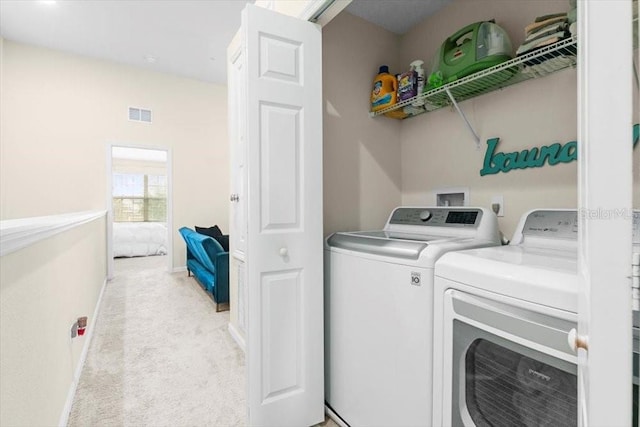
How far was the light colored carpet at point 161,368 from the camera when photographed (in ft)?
5.55

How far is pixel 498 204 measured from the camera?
1.72m

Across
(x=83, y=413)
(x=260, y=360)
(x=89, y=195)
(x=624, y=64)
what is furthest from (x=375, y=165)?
(x=89, y=195)

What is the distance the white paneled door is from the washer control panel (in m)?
0.59

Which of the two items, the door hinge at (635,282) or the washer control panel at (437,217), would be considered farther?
the washer control panel at (437,217)

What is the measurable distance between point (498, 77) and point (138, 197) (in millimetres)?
9318

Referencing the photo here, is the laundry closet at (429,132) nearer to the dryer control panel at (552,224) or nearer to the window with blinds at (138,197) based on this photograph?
the dryer control panel at (552,224)

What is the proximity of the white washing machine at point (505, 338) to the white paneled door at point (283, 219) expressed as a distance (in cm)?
67

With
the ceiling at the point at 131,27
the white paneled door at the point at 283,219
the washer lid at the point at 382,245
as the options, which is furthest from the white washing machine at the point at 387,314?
the ceiling at the point at 131,27

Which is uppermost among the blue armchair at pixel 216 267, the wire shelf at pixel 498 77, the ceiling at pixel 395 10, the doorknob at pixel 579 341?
the ceiling at pixel 395 10

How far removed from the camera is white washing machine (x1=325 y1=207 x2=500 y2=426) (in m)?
1.17

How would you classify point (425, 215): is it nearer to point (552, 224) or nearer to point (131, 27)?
point (552, 224)

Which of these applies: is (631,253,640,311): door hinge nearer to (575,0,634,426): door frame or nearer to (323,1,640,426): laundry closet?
(575,0,634,426): door frame

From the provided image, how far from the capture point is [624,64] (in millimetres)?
324

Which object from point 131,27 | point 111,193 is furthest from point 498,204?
point 111,193
